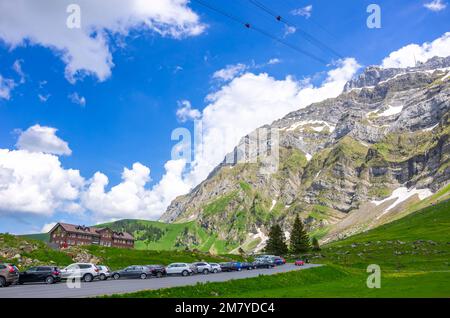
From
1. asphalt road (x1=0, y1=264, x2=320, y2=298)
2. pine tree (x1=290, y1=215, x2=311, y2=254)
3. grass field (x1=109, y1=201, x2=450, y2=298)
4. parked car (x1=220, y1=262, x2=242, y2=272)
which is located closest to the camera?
grass field (x1=109, y1=201, x2=450, y2=298)

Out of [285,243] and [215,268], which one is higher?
[215,268]

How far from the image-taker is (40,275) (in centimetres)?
4719

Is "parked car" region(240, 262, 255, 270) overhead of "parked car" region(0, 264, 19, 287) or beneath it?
beneath

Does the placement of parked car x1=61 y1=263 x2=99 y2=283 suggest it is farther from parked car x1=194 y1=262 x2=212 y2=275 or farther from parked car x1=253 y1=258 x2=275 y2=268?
parked car x1=253 y1=258 x2=275 y2=268

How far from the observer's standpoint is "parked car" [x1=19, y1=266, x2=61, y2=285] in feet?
153

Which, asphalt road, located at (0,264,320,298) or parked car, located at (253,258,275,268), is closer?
asphalt road, located at (0,264,320,298)

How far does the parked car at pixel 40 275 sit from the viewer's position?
46.5 m

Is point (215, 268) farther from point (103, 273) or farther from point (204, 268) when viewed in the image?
point (103, 273)

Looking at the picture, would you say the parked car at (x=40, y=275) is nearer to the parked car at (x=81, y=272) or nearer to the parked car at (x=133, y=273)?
the parked car at (x=81, y=272)

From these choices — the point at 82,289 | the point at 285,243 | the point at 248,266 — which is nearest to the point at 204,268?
the point at 248,266

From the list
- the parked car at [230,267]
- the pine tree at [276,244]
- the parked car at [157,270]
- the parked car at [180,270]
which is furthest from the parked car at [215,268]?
the pine tree at [276,244]

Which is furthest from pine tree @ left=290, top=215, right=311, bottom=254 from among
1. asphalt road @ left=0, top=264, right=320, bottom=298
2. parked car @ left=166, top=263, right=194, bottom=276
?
asphalt road @ left=0, top=264, right=320, bottom=298

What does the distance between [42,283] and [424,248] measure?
122 metres
